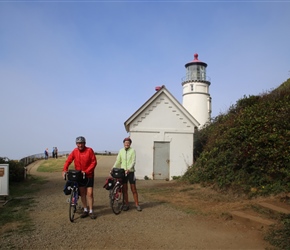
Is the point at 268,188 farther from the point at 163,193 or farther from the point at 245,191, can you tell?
the point at 163,193

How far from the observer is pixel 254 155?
1073cm

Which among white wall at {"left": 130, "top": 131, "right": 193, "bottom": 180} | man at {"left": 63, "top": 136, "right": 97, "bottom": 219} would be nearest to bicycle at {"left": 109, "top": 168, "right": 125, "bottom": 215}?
man at {"left": 63, "top": 136, "right": 97, "bottom": 219}

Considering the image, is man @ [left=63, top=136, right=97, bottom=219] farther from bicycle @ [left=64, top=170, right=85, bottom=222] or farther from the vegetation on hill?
the vegetation on hill

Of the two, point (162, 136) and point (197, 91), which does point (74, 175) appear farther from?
point (197, 91)

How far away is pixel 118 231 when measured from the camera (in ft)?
20.6

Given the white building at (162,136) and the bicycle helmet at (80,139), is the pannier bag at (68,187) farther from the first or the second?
the white building at (162,136)

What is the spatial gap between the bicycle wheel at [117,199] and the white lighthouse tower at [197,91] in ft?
76.9

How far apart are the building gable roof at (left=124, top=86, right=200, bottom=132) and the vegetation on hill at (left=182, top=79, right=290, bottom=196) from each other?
13.2 feet

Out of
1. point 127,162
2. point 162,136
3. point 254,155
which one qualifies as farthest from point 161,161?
point 127,162

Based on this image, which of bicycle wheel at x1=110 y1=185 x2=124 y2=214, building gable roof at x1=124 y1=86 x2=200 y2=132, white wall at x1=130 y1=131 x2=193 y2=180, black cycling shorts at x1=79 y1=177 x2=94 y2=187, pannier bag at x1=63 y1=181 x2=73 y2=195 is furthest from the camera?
building gable roof at x1=124 y1=86 x2=200 y2=132

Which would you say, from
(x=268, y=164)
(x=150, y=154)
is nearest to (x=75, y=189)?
(x=268, y=164)

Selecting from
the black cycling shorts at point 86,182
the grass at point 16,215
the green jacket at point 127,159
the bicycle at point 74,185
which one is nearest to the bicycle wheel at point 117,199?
the green jacket at point 127,159

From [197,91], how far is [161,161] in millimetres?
15152

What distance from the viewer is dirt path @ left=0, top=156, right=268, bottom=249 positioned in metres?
5.49
